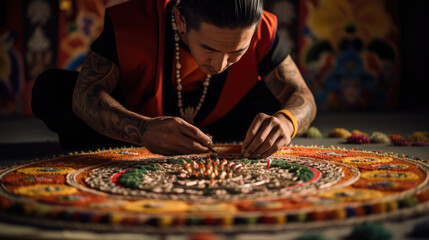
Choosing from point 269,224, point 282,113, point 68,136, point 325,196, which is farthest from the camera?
point 68,136

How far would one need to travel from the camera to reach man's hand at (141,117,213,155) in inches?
49.8

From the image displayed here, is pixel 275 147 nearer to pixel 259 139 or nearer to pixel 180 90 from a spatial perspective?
pixel 259 139

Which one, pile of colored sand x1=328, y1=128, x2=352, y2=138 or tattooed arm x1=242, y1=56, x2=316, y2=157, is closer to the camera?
tattooed arm x1=242, y1=56, x2=316, y2=157

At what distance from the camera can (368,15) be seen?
3.68 metres

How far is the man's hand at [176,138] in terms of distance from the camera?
1.27 m

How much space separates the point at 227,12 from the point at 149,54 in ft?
1.73

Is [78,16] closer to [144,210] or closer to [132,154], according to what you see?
[132,154]

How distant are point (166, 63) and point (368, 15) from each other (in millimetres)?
2497

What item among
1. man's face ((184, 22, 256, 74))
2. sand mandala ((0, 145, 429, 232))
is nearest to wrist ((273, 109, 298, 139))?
sand mandala ((0, 145, 429, 232))

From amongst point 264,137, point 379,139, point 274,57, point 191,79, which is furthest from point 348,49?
point 264,137

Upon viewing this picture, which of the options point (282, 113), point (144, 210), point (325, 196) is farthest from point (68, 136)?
point (325, 196)

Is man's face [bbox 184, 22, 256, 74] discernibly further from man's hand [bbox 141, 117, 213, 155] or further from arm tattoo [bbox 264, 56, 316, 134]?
arm tattoo [bbox 264, 56, 316, 134]

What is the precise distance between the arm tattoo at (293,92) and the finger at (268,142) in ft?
0.81

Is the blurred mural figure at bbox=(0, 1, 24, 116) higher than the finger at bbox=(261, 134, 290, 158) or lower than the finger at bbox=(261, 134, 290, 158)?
higher
